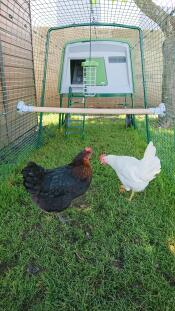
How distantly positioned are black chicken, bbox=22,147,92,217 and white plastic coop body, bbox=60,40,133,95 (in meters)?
2.56

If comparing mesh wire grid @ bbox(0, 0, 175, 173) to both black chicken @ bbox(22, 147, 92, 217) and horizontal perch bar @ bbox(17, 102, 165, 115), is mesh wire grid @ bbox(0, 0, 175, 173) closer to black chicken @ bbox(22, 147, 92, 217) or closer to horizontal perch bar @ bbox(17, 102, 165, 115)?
horizontal perch bar @ bbox(17, 102, 165, 115)

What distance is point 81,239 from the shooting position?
2.24m

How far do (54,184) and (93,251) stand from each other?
57cm

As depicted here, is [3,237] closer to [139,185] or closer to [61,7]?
[139,185]

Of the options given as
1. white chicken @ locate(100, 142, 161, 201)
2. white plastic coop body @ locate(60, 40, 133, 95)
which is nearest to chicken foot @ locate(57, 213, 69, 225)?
white chicken @ locate(100, 142, 161, 201)

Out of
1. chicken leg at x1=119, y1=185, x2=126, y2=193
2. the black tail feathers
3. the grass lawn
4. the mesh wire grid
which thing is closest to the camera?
the grass lawn

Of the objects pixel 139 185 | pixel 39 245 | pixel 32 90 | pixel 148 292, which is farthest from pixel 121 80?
pixel 148 292

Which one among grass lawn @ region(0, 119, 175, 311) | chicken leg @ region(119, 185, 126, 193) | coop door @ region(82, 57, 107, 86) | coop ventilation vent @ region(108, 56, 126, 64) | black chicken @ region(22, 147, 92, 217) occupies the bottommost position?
grass lawn @ region(0, 119, 175, 311)

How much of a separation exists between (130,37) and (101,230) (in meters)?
5.69

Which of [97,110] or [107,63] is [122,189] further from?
[107,63]

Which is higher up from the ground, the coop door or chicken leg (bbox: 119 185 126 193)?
the coop door

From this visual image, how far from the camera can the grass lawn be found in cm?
169

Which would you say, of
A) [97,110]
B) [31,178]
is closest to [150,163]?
[97,110]

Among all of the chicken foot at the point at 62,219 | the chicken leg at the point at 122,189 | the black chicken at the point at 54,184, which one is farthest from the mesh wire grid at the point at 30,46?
the chicken foot at the point at 62,219
